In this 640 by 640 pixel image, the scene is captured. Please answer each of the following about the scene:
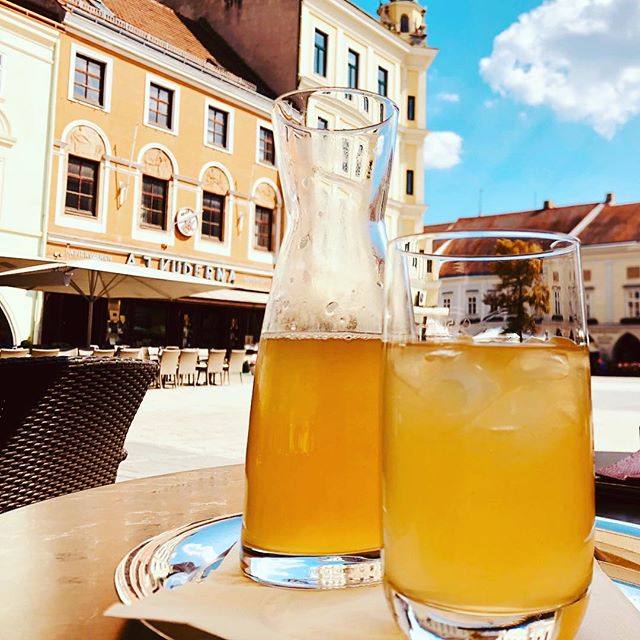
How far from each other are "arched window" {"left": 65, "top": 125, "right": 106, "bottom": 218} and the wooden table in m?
12.8

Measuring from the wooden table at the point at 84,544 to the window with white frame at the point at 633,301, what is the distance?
3529cm

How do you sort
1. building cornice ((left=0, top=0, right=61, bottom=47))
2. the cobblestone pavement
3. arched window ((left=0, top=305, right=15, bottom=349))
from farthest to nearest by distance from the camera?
arched window ((left=0, top=305, right=15, bottom=349)) → building cornice ((left=0, top=0, right=61, bottom=47)) → the cobblestone pavement

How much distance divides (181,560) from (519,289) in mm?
462

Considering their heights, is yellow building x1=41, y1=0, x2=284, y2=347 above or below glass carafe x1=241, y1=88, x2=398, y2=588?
above

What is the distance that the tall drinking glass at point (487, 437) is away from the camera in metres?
0.45

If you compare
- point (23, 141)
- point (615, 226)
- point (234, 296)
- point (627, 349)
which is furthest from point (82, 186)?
point (627, 349)

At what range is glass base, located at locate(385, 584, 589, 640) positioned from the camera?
0.43m

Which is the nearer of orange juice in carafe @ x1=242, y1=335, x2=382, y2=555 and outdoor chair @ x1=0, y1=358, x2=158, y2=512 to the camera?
orange juice in carafe @ x1=242, y1=335, x2=382, y2=555

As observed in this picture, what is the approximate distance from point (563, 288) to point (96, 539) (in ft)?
1.95

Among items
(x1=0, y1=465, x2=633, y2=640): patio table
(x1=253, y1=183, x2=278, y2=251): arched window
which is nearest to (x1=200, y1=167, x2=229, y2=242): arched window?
(x1=253, y1=183, x2=278, y2=251): arched window

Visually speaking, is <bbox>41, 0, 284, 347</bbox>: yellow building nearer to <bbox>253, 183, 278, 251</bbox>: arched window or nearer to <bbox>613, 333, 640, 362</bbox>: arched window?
<bbox>253, 183, 278, 251</bbox>: arched window

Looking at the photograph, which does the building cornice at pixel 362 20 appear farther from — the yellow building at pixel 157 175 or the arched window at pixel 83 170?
the arched window at pixel 83 170

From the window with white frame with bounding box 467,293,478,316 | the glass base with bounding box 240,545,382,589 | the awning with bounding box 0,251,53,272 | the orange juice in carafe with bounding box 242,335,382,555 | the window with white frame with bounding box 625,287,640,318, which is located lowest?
the glass base with bounding box 240,545,382,589

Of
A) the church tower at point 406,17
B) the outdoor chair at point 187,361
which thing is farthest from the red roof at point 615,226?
the outdoor chair at point 187,361
